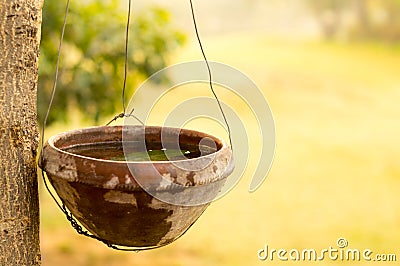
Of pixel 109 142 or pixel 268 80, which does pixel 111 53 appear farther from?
pixel 268 80

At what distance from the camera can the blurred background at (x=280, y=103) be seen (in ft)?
10.4

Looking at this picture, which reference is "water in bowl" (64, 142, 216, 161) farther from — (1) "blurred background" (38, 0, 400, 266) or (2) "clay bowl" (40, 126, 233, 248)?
(1) "blurred background" (38, 0, 400, 266)

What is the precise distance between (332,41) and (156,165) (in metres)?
7.24

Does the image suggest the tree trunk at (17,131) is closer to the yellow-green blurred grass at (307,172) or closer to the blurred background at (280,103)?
the blurred background at (280,103)

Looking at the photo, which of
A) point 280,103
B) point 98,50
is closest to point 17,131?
point 98,50

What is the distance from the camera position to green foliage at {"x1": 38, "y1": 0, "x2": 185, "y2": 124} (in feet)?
10.1

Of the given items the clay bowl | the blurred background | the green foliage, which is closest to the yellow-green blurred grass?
the blurred background

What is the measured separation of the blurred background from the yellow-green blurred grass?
1cm

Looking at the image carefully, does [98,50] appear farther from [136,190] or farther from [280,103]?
[280,103]

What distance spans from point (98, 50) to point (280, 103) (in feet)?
13.3

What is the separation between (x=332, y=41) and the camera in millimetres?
8117

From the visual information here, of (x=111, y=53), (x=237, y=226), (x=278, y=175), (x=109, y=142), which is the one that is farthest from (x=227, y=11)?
(x=109, y=142)

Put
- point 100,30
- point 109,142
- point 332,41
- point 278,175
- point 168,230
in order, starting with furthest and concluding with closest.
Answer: point 332,41 < point 278,175 < point 100,30 < point 109,142 < point 168,230

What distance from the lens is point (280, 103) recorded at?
22.7 ft
